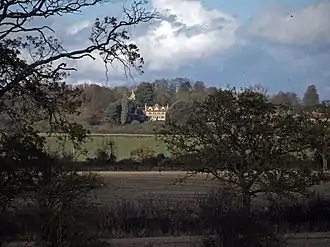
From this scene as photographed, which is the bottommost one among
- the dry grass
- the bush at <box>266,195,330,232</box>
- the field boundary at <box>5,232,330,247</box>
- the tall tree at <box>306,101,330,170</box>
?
the field boundary at <box>5,232,330,247</box>

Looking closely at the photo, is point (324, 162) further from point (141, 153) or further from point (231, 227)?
point (141, 153)

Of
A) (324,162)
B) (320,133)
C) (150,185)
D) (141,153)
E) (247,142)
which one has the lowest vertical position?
(150,185)

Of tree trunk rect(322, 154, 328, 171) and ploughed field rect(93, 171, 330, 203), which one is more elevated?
tree trunk rect(322, 154, 328, 171)

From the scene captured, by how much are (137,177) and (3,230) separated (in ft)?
157

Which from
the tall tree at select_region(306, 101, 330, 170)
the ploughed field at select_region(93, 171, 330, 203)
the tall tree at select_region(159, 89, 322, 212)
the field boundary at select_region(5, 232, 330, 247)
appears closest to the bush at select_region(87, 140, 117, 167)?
the ploughed field at select_region(93, 171, 330, 203)

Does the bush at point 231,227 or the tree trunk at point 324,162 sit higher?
the tree trunk at point 324,162

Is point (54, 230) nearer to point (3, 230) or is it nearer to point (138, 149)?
point (3, 230)

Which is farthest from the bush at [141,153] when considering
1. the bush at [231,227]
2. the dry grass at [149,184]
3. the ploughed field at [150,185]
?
the bush at [231,227]

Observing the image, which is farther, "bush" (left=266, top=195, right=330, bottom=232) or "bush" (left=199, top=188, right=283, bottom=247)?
"bush" (left=266, top=195, right=330, bottom=232)

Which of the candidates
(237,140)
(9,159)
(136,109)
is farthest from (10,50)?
(136,109)

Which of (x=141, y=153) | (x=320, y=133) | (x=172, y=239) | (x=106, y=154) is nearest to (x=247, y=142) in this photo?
(x=320, y=133)

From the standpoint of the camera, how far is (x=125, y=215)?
28.1 meters

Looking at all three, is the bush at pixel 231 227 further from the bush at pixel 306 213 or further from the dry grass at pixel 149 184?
the dry grass at pixel 149 184

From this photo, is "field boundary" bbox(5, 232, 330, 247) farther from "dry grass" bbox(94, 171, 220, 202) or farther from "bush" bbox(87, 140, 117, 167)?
"bush" bbox(87, 140, 117, 167)
